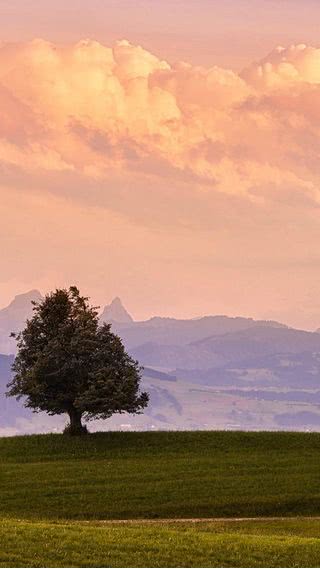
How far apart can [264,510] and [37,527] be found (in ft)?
65.2

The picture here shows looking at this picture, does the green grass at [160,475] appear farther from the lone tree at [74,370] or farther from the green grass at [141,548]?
the green grass at [141,548]

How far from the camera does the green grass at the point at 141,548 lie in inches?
1487

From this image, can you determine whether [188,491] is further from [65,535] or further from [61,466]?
[65,535]

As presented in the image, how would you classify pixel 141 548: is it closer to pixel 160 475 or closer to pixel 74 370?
pixel 160 475

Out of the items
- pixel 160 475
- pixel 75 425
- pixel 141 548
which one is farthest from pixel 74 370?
pixel 141 548

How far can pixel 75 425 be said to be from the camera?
3492 inches

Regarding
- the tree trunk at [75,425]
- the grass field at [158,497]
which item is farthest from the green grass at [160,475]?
the tree trunk at [75,425]

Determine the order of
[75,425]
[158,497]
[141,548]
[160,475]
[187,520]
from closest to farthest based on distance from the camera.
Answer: [141,548] → [187,520] → [158,497] → [160,475] → [75,425]

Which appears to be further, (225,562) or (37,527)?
(37,527)

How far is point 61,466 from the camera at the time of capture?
243 feet

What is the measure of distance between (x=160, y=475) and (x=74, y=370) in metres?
21.6

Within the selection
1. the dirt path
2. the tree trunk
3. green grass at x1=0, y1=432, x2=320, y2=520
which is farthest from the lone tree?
the dirt path

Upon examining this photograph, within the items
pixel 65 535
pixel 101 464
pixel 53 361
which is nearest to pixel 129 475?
pixel 101 464

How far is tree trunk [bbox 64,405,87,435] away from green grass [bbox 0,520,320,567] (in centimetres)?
4256
